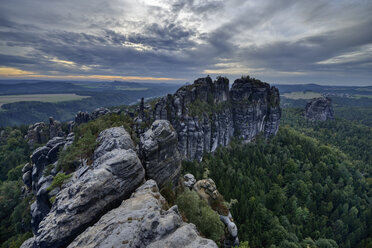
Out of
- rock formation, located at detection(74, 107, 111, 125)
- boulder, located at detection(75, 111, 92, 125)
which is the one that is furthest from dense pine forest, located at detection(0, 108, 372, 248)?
rock formation, located at detection(74, 107, 111, 125)

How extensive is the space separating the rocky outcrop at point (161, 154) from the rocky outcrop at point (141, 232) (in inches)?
400

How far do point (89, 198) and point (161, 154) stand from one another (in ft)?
38.5

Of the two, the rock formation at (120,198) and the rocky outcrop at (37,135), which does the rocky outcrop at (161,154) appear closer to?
the rock formation at (120,198)

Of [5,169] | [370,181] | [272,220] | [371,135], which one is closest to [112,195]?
[272,220]

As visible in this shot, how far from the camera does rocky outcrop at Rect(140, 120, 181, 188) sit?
22.9m

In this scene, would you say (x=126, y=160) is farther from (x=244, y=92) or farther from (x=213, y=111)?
(x=244, y=92)

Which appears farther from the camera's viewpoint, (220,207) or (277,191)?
(277,191)

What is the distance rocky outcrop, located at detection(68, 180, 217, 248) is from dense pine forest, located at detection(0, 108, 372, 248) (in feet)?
57.4

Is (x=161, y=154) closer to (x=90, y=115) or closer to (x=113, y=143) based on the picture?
(x=113, y=143)

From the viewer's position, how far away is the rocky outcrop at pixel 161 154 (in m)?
22.9

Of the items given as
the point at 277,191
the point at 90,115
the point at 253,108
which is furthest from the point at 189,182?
the point at 253,108

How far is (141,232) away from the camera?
10.8 m

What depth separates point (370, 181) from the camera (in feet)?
265

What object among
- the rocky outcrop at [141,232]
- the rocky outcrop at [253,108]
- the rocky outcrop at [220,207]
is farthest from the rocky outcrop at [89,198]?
the rocky outcrop at [253,108]
